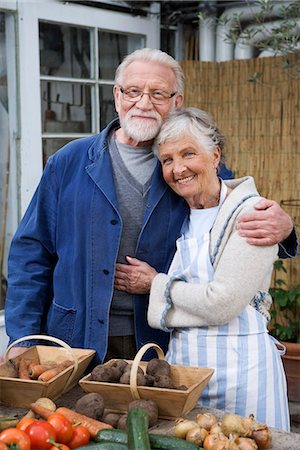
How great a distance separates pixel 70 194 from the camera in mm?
2492

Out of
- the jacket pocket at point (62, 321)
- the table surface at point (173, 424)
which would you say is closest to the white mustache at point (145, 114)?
the jacket pocket at point (62, 321)

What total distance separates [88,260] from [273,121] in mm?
2627

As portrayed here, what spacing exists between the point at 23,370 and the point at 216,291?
648mm

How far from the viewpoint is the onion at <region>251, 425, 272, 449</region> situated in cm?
181

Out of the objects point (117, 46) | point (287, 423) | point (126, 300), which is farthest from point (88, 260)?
point (117, 46)

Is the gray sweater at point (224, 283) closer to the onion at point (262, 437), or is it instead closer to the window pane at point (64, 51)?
the onion at point (262, 437)

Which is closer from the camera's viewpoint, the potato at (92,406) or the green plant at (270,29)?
the potato at (92,406)

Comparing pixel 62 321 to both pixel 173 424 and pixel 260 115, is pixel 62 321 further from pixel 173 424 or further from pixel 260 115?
pixel 260 115

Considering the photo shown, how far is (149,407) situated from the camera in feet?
6.22

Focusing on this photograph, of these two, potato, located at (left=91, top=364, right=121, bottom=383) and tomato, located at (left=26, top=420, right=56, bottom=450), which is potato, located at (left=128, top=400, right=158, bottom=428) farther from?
tomato, located at (left=26, top=420, right=56, bottom=450)

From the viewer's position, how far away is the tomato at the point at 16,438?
169 centimetres

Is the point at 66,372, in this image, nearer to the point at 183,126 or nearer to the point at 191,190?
the point at 191,190

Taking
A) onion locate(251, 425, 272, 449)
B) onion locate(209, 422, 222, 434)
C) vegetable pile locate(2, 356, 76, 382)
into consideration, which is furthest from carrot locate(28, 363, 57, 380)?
onion locate(251, 425, 272, 449)

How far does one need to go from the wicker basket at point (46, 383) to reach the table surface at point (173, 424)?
0.9 inches
